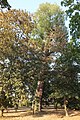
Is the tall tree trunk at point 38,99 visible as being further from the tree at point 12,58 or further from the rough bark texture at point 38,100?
the tree at point 12,58

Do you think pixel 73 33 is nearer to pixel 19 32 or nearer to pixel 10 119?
pixel 10 119

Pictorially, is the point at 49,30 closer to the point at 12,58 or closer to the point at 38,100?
the point at 12,58

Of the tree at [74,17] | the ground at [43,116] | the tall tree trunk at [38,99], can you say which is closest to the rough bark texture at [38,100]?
the tall tree trunk at [38,99]

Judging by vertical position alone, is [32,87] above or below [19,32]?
below

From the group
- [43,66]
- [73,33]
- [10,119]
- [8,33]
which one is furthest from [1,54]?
[73,33]

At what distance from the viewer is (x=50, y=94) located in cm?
3341

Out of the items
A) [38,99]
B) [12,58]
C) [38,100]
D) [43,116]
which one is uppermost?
[12,58]

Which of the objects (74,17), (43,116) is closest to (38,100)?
(43,116)

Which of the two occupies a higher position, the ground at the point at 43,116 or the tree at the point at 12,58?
the tree at the point at 12,58

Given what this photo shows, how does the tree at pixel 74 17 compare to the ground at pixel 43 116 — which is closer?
the tree at pixel 74 17

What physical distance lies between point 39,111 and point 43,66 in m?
5.33

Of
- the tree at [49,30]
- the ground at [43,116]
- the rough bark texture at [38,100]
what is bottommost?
the ground at [43,116]

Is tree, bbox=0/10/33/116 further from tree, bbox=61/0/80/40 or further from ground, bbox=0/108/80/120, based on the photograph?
tree, bbox=61/0/80/40

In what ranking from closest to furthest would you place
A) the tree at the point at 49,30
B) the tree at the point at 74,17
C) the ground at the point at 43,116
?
the tree at the point at 74,17 < the ground at the point at 43,116 < the tree at the point at 49,30
